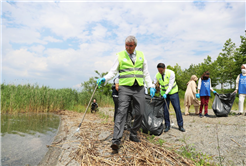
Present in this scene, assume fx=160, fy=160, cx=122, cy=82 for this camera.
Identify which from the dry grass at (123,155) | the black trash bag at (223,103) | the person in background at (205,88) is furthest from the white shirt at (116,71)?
the black trash bag at (223,103)

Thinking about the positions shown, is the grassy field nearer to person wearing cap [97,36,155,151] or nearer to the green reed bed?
the green reed bed

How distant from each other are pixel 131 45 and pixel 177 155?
2217mm

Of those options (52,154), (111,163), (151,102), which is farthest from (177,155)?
(52,154)

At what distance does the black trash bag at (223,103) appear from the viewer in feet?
20.6

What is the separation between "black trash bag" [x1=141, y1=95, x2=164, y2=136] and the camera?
13.3 ft

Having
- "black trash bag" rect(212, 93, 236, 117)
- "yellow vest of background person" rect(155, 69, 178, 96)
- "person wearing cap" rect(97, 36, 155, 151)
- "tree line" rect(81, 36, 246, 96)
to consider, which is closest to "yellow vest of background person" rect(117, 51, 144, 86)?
A: "person wearing cap" rect(97, 36, 155, 151)

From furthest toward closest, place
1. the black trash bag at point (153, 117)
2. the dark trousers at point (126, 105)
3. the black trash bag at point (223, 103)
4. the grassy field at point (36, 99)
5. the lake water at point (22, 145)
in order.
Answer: the grassy field at point (36, 99) < the black trash bag at point (223, 103) < the black trash bag at point (153, 117) < the lake water at point (22, 145) < the dark trousers at point (126, 105)

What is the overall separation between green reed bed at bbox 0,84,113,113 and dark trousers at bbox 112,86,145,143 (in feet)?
28.2

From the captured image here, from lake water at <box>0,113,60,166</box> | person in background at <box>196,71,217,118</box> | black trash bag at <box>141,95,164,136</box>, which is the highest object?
person in background at <box>196,71,217,118</box>

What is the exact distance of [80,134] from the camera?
4.04 m

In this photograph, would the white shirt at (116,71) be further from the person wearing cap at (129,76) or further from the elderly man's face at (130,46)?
the elderly man's face at (130,46)

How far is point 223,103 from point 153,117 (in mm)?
3873

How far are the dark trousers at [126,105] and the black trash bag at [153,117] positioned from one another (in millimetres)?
766

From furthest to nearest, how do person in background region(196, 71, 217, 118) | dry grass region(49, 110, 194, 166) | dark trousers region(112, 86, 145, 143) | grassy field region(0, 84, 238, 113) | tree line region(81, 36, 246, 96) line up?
tree line region(81, 36, 246, 96), grassy field region(0, 84, 238, 113), person in background region(196, 71, 217, 118), dark trousers region(112, 86, 145, 143), dry grass region(49, 110, 194, 166)
